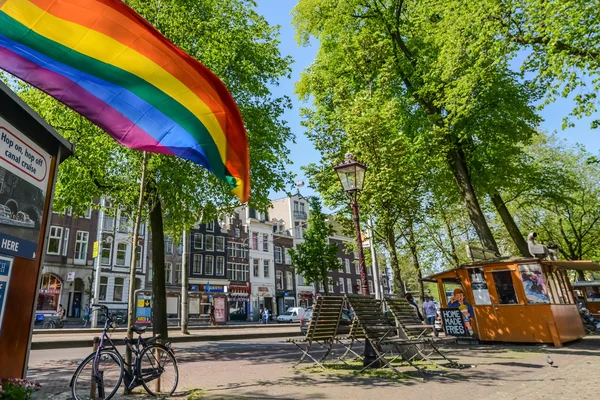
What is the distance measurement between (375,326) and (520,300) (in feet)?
24.5

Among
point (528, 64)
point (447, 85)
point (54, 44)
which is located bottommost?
point (54, 44)

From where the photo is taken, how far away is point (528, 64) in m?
12.5

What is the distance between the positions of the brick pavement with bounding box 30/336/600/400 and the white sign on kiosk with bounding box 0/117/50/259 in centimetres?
357

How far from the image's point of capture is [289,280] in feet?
194

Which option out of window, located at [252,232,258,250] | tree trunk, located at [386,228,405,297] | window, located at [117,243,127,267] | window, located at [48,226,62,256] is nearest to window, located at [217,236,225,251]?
window, located at [252,232,258,250]

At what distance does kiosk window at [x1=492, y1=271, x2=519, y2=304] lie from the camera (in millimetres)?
13188

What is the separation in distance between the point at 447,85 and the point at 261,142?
7451 millimetres

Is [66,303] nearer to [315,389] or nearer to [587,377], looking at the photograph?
[315,389]

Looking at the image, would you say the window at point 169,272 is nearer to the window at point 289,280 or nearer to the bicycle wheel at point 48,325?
the bicycle wheel at point 48,325

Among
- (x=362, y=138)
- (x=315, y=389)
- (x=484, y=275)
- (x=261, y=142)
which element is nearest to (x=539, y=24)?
(x=362, y=138)

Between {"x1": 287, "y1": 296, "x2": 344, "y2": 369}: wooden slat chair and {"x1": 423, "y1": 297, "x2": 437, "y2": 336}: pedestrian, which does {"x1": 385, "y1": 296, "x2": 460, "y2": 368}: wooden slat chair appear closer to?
{"x1": 287, "y1": 296, "x2": 344, "y2": 369}: wooden slat chair

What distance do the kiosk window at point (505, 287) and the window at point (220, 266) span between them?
4038 cm

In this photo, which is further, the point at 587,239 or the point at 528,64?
the point at 587,239

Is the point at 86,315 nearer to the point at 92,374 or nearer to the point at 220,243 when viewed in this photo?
the point at 220,243
